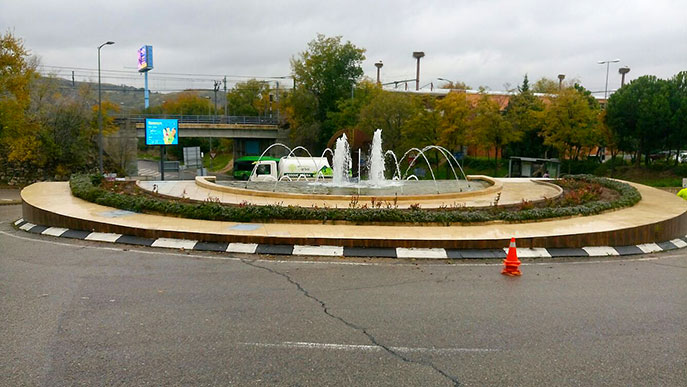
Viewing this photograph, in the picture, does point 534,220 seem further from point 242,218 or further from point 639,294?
point 242,218

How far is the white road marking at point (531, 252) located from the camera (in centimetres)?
1067

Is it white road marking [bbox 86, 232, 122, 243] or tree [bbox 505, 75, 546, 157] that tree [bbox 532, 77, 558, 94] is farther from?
white road marking [bbox 86, 232, 122, 243]

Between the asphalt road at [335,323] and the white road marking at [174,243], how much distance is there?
1.03 metres

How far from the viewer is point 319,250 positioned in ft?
35.1

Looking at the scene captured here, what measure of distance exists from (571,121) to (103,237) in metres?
38.7

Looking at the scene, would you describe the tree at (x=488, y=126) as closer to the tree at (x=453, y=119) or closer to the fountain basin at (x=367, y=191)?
the tree at (x=453, y=119)

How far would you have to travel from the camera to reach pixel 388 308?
23.6 ft

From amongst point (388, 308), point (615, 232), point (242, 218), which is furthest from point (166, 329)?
point (615, 232)

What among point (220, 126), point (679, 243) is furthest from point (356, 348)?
point (220, 126)

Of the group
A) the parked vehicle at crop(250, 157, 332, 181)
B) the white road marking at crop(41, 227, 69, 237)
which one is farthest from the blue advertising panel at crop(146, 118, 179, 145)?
the white road marking at crop(41, 227, 69, 237)

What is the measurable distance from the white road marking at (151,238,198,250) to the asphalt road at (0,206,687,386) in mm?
1025

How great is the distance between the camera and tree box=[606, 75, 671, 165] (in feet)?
131

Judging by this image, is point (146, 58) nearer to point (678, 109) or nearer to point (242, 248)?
point (678, 109)

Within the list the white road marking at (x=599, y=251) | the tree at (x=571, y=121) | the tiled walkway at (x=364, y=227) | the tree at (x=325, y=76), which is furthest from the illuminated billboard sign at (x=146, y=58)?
the white road marking at (x=599, y=251)
